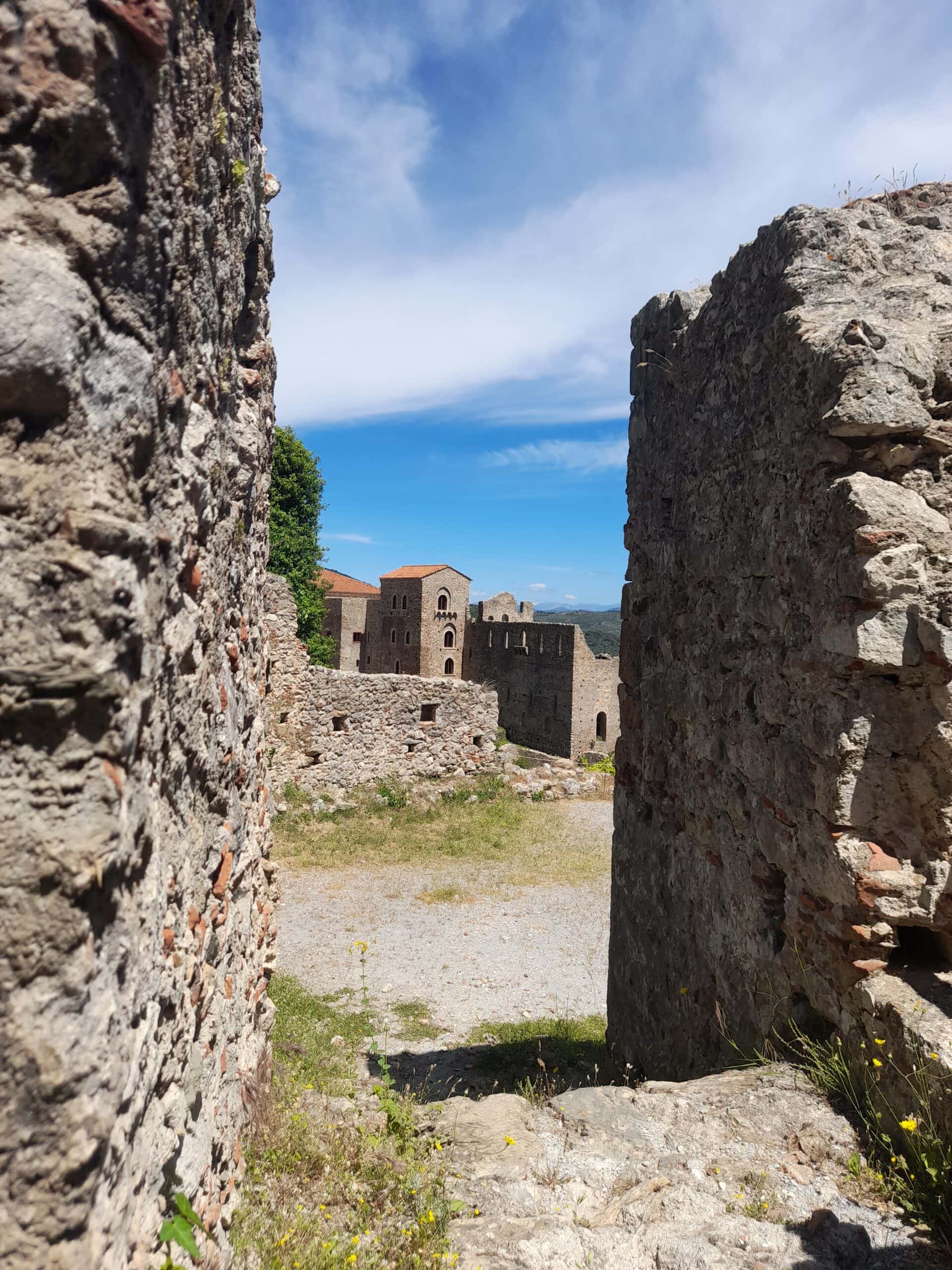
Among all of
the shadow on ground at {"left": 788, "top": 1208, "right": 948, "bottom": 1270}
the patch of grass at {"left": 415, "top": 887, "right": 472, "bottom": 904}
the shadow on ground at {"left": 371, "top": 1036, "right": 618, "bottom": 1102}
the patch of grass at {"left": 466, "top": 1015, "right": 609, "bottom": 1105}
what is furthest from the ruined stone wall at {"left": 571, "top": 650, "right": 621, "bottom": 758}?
the shadow on ground at {"left": 788, "top": 1208, "right": 948, "bottom": 1270}

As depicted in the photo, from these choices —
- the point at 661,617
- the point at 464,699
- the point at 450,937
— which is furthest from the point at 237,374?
the point at 464,699

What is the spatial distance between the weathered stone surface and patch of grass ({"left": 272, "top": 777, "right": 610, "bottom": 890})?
7.91 m

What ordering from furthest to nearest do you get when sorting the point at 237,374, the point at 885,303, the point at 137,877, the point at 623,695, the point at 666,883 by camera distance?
the point at 623,695
the point at 666,883
the point at 885,303
the point at 237,374
the point at 137,877

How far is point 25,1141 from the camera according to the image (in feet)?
4.31

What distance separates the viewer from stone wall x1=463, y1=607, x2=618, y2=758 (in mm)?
27422

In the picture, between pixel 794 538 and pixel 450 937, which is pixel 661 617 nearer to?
pixel 794 538

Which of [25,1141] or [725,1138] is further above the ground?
[25,1141]

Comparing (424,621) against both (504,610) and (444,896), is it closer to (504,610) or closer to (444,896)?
(504,610)

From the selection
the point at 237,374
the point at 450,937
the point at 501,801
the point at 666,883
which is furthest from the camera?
the point at 501,801

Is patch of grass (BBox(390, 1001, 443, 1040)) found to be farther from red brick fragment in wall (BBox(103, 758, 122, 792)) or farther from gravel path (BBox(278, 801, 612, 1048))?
red brick fragment in wall (BBox(103, 758, 122, 792))

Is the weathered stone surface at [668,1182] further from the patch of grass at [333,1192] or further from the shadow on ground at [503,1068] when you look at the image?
the shadow on ground at [503,1068]

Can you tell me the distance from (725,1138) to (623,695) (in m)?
3.43

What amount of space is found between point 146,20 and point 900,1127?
13.4 ft

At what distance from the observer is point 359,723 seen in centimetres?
1520
